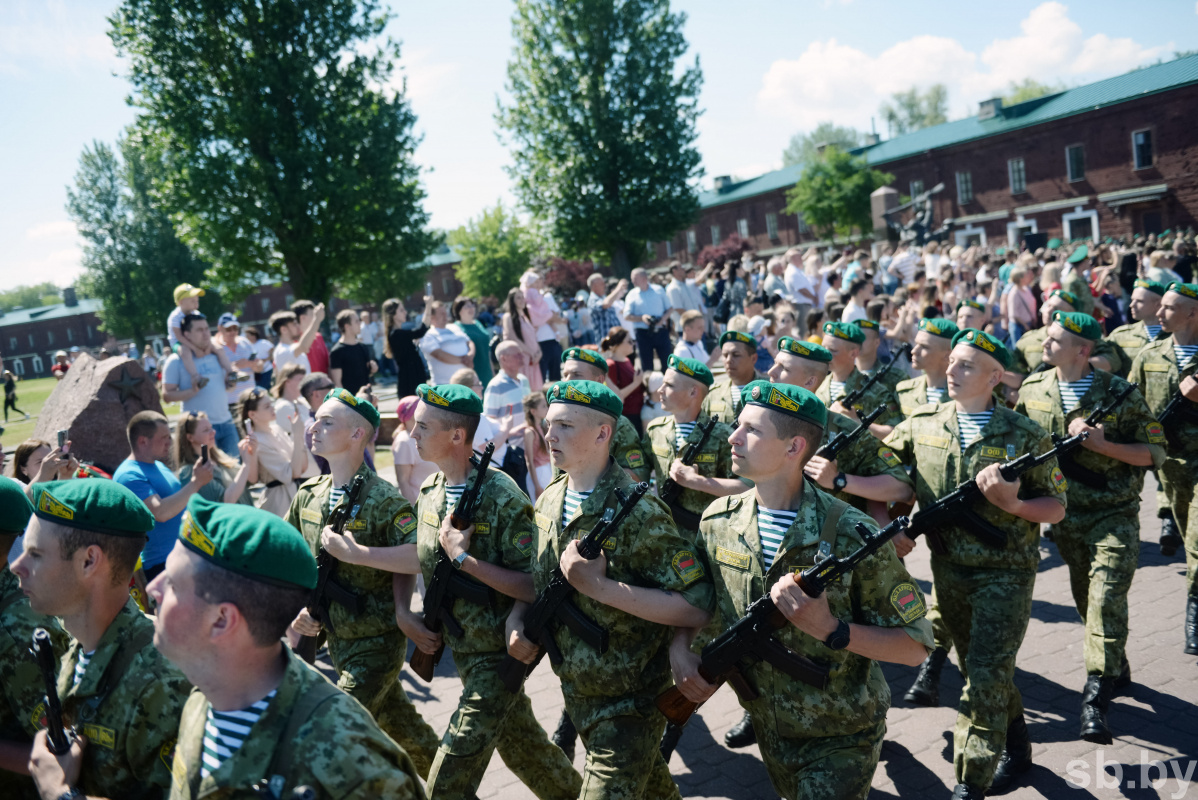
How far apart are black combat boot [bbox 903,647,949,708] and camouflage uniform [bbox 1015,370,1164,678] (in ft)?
2.94

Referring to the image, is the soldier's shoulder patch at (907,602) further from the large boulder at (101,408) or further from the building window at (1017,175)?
the building window at (1017,175)

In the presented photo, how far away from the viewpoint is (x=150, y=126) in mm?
28875

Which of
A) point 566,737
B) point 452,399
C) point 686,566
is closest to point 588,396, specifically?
point 452,399

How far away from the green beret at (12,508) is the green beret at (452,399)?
1856 mm

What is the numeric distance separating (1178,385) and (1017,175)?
170 ft

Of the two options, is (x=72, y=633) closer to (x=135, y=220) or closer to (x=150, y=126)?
(x=150, y=126)

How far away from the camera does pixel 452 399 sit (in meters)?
4.64

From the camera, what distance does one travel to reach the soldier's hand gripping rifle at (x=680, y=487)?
6.08m

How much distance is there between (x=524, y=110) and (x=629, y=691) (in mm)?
38784

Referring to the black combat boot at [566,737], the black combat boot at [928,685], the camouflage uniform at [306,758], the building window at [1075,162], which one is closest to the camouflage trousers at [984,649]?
the black combat boot at [928,685]

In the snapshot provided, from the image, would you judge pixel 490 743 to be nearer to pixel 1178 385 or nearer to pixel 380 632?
pixel 380 632

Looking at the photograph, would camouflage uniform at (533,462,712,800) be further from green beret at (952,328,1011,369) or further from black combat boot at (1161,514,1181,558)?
black combat boot at (1161,514,1181,558)

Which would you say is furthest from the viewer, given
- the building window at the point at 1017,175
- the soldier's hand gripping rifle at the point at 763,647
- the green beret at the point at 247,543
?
the building window at the point at 1017,175

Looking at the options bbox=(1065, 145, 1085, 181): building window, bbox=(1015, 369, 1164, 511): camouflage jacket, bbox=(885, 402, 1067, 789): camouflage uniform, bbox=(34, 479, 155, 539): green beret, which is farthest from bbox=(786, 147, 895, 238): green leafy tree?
bbox=(34, 479, 155, 539): green beret
